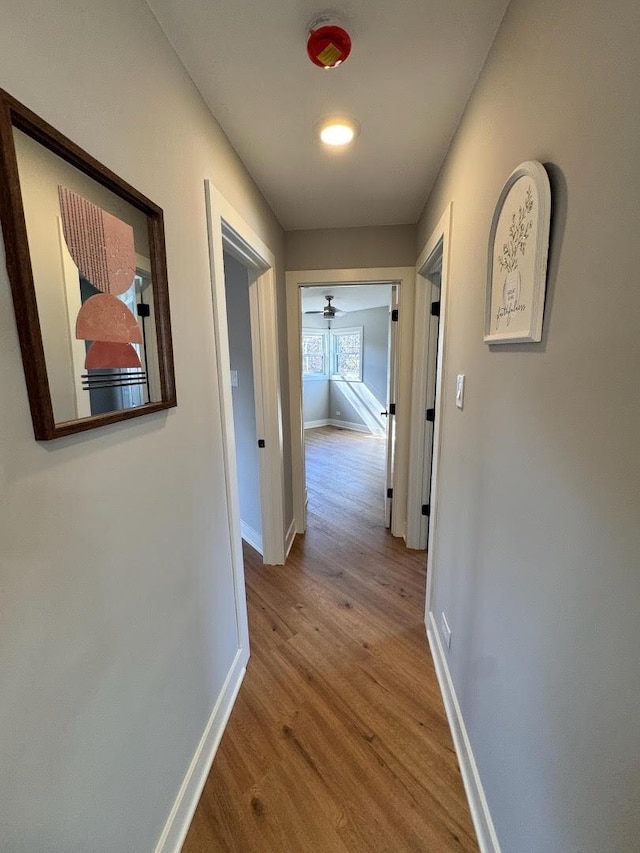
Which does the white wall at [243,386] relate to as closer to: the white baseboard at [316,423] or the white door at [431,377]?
the white door at [431,377]

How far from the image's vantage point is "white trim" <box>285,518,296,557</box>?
8.47 ft

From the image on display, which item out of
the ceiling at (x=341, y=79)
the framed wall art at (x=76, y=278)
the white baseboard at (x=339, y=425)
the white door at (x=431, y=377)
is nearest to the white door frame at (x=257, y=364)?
the ceiling at (x=341, y=79)

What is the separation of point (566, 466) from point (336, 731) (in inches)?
54.3

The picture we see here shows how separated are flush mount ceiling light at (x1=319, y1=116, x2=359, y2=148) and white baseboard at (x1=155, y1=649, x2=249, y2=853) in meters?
2.27

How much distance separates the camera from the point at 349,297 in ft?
18.9

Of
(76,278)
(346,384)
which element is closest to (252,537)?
(76,278)

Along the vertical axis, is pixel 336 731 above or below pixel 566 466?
below

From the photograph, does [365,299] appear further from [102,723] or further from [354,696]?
[102,723]

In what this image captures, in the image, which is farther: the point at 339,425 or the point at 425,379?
the point at 339,425

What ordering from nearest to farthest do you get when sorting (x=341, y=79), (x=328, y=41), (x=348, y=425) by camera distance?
(x=328, y=41) < (x=341, y=79) < (x=348, y=425)

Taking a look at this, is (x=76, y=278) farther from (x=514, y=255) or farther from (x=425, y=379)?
(x=425, y=379)

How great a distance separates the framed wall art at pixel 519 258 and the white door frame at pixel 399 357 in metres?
1.45

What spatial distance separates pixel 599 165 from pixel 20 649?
4.13 ft

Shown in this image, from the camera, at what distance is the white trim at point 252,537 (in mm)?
2686
